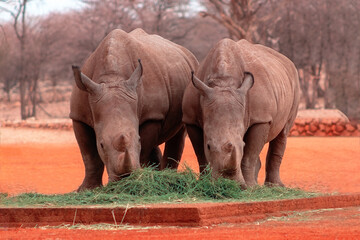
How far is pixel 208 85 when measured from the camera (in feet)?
28.0

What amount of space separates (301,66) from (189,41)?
1192cm

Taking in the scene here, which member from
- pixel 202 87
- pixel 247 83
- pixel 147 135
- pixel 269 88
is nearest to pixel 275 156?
pixel 269 88

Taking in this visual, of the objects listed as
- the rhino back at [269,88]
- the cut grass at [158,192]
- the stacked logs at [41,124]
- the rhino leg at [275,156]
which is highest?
the rhino back at [269,88]

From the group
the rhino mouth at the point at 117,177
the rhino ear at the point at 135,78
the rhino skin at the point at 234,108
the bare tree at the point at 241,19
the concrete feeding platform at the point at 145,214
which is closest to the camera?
the concrete feeding platform at the point at 145,214

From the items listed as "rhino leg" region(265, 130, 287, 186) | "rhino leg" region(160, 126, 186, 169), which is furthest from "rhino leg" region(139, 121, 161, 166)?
"rhino leg" region(265, 130, 287, 186)

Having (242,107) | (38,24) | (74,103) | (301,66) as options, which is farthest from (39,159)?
(38,24)

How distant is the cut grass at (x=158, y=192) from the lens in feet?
23.3

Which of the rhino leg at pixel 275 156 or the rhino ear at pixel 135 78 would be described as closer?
the rhino ear at pixel 135 78

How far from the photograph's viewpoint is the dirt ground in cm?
583

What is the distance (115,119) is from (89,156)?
3.82ft

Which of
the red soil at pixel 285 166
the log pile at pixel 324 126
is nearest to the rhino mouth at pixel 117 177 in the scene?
the red soil at pixel 285 166

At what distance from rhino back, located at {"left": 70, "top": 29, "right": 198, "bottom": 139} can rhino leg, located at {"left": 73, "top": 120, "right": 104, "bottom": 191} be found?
17cm

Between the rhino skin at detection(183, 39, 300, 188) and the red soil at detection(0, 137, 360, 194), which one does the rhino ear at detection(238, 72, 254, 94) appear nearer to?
the rhino skin at detection(183, 39, 300, 188)

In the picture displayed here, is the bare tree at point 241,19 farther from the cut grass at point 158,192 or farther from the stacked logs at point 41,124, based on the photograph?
the cut grass at point 158,192
